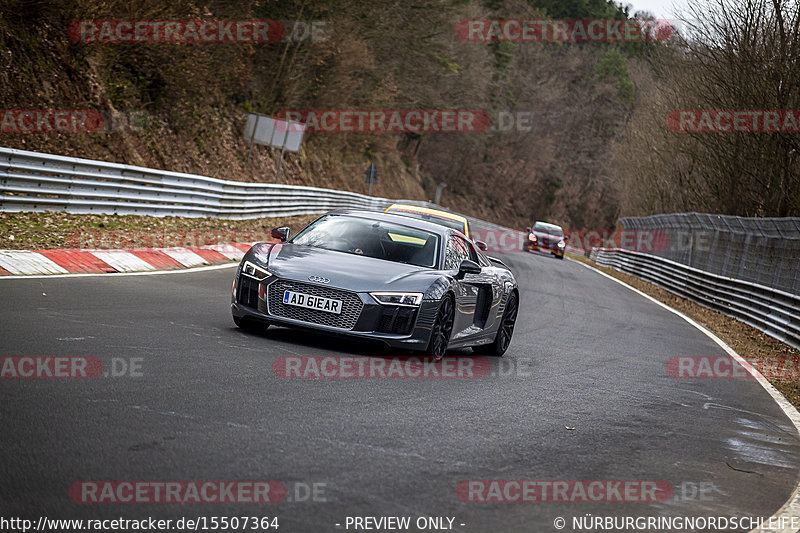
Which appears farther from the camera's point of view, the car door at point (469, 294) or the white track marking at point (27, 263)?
the white track marking at point (27, 263)

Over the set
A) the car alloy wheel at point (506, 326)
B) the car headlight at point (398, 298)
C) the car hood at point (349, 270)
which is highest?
the car hood at point (349, 270)

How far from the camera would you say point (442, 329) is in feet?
31.3

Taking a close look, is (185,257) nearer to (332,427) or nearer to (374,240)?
(374,240)

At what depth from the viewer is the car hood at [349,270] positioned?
8.94 meters

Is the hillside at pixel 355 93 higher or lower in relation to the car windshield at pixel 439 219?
higher

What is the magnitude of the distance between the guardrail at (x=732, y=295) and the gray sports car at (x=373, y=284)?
895 cm

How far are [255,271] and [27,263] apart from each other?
14.5 feet

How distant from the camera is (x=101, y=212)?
1847cm

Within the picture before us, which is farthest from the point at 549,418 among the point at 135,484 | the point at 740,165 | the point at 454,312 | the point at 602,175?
the point at 602,175

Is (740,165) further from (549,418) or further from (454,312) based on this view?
(549,418)

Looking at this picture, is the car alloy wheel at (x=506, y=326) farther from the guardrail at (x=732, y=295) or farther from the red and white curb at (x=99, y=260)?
the guardrail at (x=732, y=295)

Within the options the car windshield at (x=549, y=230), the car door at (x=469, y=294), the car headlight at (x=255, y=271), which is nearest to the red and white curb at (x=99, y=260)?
the car headlight at (x=255, y=271)

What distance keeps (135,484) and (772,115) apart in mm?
26309

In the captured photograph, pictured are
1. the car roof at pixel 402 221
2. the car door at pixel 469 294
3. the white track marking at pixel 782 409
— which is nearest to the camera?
the white track marking at pixel 782 409
